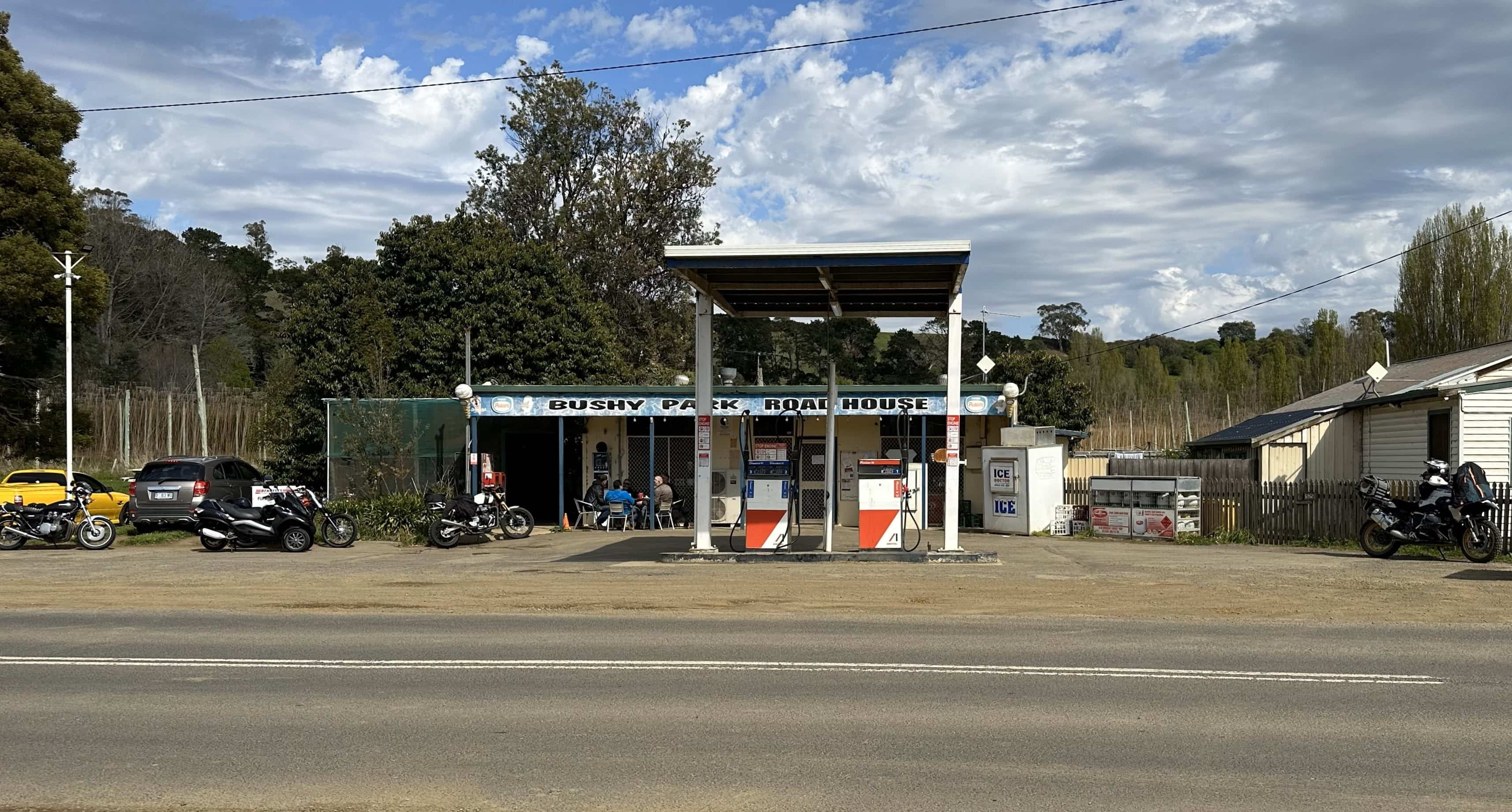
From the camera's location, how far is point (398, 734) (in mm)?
7102

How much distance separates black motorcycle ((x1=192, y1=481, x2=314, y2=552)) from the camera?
21.1 metres

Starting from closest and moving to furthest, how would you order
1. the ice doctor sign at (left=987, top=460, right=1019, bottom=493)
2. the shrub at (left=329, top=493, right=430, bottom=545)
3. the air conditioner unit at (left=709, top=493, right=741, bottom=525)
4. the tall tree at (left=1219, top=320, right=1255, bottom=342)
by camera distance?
1. the shrub at (left=329, top=493, right=430, bottom=545)
2. the ice doctor sign at (left=987, top=460, right=1019, bottom=493)
3. the air conditioner unit at (left=709, top=493, right=741, bottom=525)
4. the tall tree at (left=1219, top=320, right=1255, bottom=342)

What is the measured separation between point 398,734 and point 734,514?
20.1m

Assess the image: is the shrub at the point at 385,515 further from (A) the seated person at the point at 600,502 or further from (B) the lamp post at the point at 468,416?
(A) the seated person at the point at 600,502

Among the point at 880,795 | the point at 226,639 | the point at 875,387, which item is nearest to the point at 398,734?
the point at 880,795

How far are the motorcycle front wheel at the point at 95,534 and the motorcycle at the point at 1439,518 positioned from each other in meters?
22.1

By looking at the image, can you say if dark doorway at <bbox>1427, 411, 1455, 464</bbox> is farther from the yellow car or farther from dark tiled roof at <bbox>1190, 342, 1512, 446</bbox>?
the yellow car

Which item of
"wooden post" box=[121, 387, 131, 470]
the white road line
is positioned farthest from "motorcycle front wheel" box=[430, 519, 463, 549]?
"wooden post" box=[121, 387, 131, 470]

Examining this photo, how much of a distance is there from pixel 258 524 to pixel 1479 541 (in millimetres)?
20241

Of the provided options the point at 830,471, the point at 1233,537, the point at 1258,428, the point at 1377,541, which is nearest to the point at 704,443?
the point at 830,471

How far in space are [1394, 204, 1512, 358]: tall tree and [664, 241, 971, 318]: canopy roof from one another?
4070 cm

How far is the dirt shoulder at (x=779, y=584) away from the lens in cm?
1320

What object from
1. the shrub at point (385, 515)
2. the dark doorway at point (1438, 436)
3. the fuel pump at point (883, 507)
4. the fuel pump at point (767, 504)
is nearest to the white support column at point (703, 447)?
the fuel pump at point (767, 504)

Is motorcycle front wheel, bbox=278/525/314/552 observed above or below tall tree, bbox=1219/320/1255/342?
below
